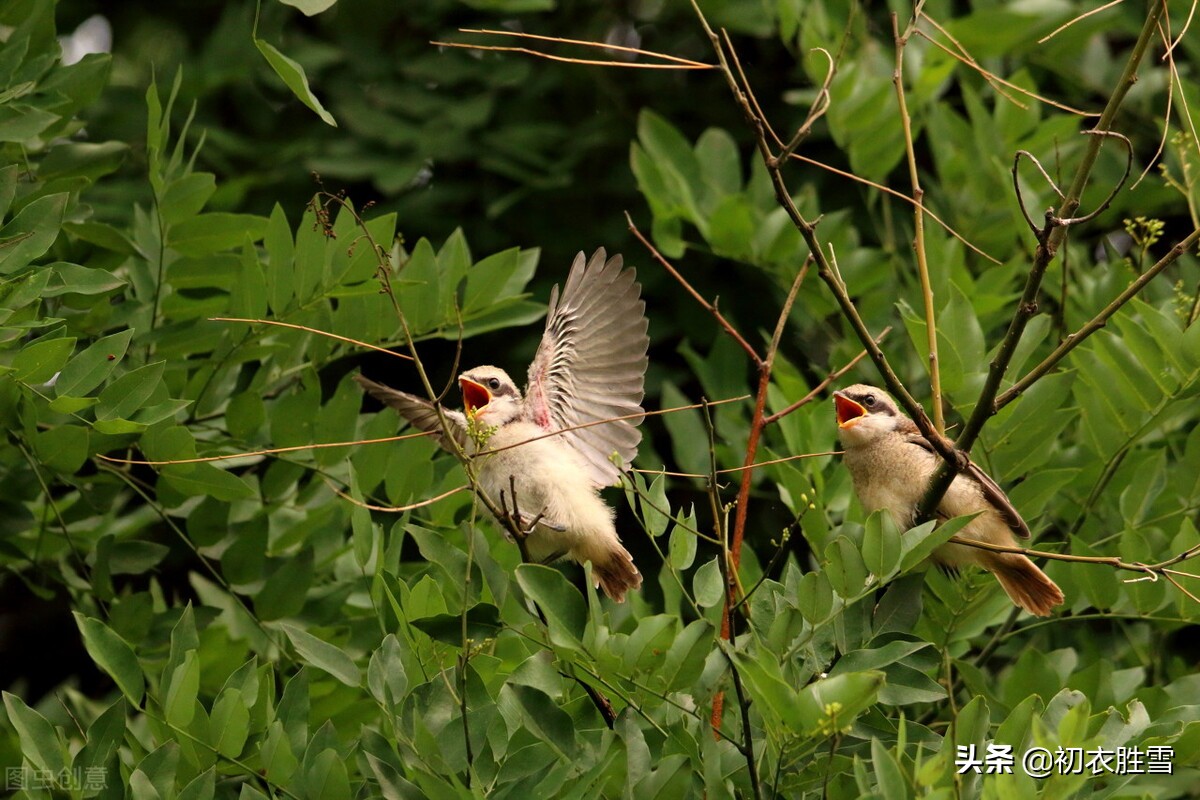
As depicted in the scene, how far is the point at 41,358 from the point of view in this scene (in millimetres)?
2641

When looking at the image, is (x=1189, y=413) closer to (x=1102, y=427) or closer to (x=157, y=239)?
(x=1102, y=427)

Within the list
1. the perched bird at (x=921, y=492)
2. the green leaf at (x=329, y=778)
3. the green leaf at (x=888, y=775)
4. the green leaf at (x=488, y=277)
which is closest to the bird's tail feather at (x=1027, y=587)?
the perched bird at (x=921, y=492)

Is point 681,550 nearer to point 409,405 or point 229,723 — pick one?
point 229,723

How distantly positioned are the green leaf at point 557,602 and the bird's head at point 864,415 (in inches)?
52.3

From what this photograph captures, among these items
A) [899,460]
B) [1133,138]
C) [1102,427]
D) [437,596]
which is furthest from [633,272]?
[1133,138]

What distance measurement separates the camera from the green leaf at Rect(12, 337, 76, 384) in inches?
103

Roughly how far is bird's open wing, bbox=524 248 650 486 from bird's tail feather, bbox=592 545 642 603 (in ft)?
0.63

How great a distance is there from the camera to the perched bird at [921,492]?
10.1 ft

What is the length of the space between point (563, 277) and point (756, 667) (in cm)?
307

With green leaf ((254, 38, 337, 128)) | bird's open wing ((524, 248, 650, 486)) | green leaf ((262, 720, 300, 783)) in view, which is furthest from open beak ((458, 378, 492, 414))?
green leaf ((254, 38, 337, 128))

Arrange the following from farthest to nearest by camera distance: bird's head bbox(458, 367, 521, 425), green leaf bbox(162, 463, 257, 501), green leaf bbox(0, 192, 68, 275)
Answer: bird's head bbox(458, 367, 521, 425)
green leaf bbox(162, 463, 257, 501)
green leaf bbox(0, 192, 68, 275)

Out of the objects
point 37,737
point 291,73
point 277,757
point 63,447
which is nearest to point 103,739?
point 37,737

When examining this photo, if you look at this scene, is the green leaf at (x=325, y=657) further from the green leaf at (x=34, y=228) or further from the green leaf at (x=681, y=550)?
the green leaf at (x=34, y=228)

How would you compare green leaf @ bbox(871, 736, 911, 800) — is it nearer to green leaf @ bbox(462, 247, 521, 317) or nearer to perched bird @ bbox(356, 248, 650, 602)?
perched bird @ bbox(356, 248, 650, 602)
